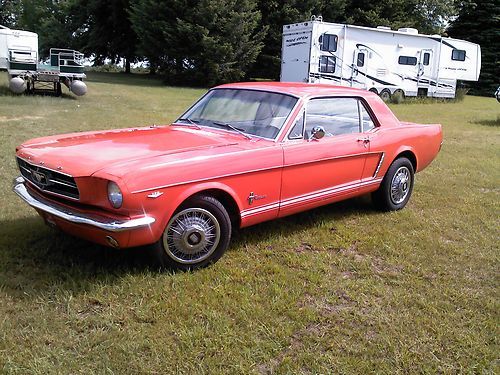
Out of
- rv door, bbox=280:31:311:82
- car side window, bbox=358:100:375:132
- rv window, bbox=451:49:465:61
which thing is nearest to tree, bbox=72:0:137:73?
rv door, bbox=280:31:311:82

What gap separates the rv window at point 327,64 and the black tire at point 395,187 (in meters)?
14.0

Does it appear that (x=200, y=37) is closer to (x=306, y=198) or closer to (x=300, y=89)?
(x=300, y=89)

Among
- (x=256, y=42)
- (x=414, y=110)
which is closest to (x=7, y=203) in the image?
(x=414, y=110)

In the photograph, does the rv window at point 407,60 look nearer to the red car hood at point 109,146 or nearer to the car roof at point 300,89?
the car roof at point 300,89

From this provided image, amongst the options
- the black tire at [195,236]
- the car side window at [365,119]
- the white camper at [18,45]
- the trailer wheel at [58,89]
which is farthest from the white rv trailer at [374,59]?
the black tire at [195,236]

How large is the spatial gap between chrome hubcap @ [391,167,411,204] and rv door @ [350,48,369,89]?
15.0 meters

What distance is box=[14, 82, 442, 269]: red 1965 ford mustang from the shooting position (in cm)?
338

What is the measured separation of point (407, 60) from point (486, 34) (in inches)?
704

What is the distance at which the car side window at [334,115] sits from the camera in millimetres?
4668

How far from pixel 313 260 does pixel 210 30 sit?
74.1ft

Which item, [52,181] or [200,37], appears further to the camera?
[200,37]

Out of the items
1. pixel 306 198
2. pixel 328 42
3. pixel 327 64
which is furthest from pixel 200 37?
pixel 306 198

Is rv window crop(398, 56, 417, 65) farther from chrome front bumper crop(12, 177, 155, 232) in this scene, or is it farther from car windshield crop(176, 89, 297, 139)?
chrome front bumper crop(12, 177, 155, 232)

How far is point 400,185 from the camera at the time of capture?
5.63 m
